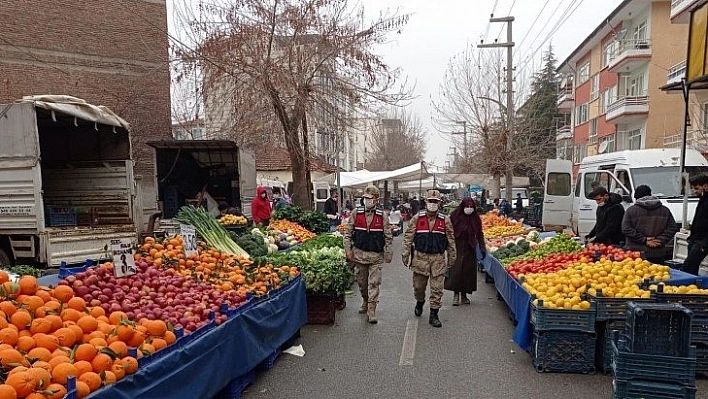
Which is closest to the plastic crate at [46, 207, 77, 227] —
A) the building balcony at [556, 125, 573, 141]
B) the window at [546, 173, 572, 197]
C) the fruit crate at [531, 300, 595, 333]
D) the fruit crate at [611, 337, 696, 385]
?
the fruit crate at [531, 300, 595, 333]

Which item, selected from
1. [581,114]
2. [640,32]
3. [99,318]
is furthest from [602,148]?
[99,318]

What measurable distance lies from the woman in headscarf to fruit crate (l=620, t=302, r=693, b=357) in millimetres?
4420

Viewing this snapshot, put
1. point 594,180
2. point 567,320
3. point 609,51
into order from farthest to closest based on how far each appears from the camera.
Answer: point 609,51, point 594,180, point 567,320

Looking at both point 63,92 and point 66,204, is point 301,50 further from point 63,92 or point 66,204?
point 63,92

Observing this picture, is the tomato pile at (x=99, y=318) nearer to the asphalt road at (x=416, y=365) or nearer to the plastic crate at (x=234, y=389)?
the plastic crate at (x=234, y=389)

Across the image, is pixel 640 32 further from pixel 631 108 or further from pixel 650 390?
pixel 650 390

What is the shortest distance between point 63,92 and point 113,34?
171 inches

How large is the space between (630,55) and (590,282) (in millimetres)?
28839

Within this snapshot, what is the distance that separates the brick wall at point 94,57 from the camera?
25.7m

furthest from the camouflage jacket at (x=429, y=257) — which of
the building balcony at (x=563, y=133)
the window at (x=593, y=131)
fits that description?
the building balcony at (x=563, y=133)

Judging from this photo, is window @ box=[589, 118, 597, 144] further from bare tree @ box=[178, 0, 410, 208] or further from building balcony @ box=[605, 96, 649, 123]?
bare tree @ box=[178, 0, 410, 208]

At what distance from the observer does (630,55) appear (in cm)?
2970

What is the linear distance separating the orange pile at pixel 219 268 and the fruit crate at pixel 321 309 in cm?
66

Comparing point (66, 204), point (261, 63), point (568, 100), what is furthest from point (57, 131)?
point (568, 100)
